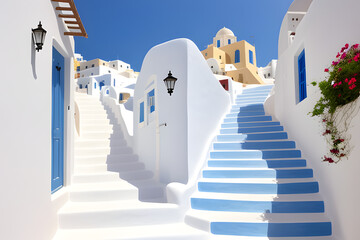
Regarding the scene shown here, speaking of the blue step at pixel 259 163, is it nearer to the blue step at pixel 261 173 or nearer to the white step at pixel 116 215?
the blue step at pixel 261 173

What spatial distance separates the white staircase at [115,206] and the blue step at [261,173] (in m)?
1.16

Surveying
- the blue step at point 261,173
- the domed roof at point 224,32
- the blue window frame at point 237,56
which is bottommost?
the blue step at point 261,173

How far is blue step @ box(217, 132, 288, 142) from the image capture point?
6.43m

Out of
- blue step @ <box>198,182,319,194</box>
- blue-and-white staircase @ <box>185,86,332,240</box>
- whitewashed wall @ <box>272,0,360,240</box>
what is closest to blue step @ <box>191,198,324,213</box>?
blue-and-white staircase @ <box>185,86,332,240</box>

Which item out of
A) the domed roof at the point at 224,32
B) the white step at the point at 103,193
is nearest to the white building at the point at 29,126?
the white step at the point at 103,193

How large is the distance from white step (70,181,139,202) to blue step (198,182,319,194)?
1.38 m

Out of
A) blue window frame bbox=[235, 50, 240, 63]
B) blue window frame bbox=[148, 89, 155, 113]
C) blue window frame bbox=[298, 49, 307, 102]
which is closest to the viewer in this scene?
blue window frame bbox=[298, 49, 307, 102]

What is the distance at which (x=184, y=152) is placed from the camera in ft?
16.1

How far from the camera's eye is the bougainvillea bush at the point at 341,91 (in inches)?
114

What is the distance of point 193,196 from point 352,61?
3.21 meters

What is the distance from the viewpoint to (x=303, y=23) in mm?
5172

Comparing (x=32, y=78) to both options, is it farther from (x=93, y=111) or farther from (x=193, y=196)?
(x=93, y=111)

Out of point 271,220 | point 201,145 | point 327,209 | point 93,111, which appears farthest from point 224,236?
point 93,111

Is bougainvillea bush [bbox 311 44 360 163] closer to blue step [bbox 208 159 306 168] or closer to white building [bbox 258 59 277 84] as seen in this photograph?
blue step [bbox 208 159 306 168]
